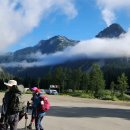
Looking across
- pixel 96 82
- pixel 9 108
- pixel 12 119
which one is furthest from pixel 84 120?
pixel 96 82

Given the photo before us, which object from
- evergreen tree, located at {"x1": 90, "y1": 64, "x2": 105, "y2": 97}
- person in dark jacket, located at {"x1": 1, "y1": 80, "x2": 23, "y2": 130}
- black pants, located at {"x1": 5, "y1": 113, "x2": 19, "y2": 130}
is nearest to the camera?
person in dark jacket, located at {"x1": 1, "y1": 80, "x2": 23, "y2": 130}

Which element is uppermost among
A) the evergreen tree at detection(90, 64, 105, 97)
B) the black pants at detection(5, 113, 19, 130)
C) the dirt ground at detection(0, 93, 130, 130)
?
the evergreen tree at detection(90, 64, 105, 97)

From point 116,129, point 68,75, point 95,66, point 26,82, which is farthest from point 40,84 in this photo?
point 116,129

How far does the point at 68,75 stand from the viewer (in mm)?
137750

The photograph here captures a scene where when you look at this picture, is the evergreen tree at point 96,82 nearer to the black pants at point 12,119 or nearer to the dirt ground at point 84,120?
the dirt ground at point 84,120

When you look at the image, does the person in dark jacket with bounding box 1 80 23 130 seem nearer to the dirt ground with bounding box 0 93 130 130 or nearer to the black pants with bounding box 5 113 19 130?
the black pants with bounding box 5 113 19 130

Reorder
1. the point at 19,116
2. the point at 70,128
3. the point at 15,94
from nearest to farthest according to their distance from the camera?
the point at 15,94 → the point at 19,116 → the point at 70,128

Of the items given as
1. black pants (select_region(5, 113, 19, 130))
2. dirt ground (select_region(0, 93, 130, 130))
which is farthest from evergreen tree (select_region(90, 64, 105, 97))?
black pants (select_region(5, 113, 19, 130))

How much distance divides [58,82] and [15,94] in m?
122

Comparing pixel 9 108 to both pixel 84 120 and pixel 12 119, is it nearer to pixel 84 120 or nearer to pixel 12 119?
Answer: pixel 12 119

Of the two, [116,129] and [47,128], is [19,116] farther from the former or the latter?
[116,129]

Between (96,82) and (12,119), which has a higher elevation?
(96,82)

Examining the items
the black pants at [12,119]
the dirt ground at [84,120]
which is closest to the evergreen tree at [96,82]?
the dirt ground at [84,120]

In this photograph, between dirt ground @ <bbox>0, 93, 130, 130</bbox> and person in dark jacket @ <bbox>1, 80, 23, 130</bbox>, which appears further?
dirt ground @ <bbox>0, 93, 130, 130</bbox>
